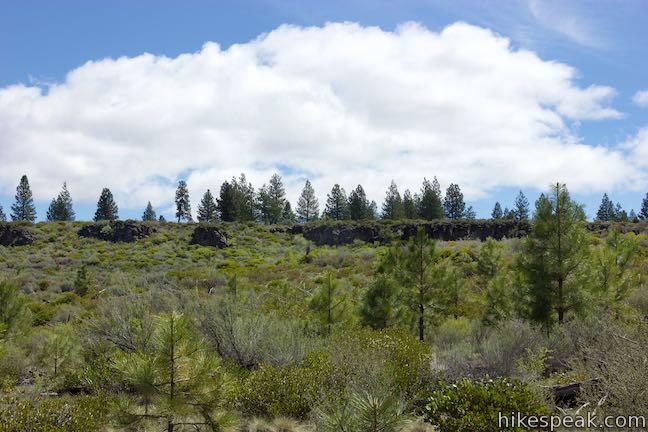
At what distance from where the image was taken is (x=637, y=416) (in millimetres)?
5398

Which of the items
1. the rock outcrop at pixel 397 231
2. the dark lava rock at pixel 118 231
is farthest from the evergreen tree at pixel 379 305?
the dark lava rock at pixel 118 231

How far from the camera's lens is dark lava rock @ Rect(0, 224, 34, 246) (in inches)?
1644

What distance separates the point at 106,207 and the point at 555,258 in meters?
70.3

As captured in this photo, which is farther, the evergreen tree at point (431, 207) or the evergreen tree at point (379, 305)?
the evergreen tree at point (431, 207)

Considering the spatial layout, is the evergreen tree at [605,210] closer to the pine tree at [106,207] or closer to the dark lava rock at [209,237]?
the dark lava rock at [209,237]

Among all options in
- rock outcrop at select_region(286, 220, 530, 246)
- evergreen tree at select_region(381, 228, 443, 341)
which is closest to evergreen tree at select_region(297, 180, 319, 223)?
rock outcrop at select_region(286, 220, 530, 246)

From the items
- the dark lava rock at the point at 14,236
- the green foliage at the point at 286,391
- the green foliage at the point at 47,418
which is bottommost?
the green foliage at the point at 286,391

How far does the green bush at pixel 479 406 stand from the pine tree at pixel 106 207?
72.5 metres

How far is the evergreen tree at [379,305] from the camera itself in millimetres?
13164

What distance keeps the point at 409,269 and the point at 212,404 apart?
9.43m

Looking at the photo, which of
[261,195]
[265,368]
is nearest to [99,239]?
[261,195]

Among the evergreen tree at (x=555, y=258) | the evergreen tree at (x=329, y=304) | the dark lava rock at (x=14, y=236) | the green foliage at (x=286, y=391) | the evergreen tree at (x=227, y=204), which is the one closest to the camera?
the green foliage at (x=286, y=391)

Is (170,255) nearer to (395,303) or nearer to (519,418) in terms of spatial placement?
(395,303)

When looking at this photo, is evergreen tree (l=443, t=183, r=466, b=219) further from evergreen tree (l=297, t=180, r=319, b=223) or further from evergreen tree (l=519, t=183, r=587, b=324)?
evergreen tree (l=519, t=183, r=587, b=324)
